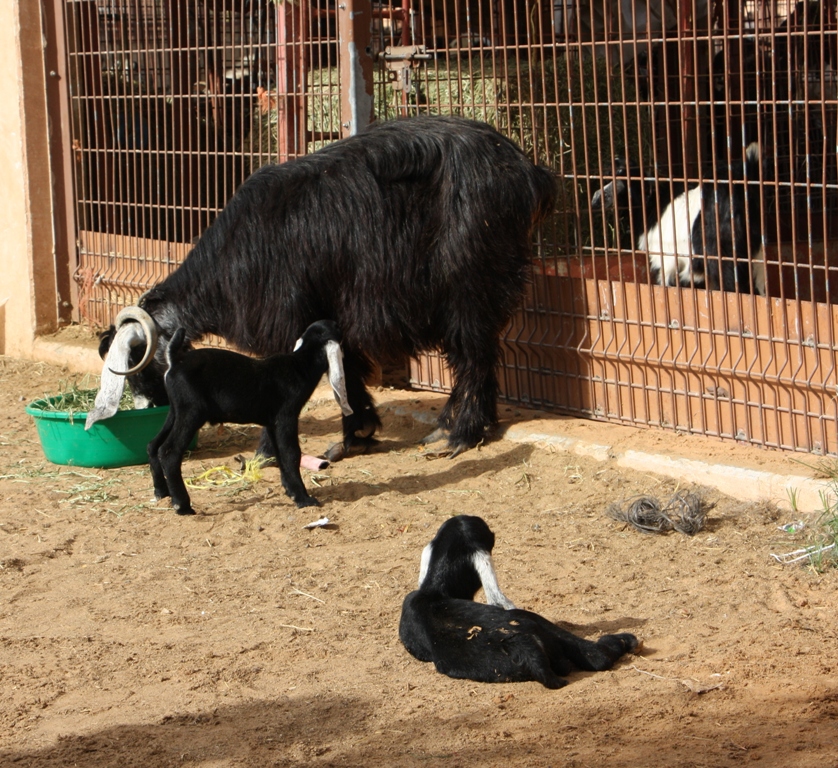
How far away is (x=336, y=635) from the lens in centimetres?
386

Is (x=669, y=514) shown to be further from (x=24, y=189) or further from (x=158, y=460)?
(x=24, y=189)

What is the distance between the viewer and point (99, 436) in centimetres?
606

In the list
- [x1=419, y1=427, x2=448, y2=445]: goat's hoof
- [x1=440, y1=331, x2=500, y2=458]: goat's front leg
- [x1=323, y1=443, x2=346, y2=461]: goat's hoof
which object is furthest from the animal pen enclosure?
[x1=323, y1=443, x2=346, y2=461]: goat's hoof

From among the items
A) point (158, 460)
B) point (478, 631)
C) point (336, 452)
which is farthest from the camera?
point (336, 452)

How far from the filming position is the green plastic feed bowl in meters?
6.02

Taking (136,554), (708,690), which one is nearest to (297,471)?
(136,554)

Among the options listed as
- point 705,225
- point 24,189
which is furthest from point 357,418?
point 24,189

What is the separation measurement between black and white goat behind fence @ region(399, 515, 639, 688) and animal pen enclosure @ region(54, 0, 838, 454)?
86.5 inches

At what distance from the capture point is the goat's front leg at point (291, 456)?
17.0 ft

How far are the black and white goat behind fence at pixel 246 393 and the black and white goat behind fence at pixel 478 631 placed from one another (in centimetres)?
160

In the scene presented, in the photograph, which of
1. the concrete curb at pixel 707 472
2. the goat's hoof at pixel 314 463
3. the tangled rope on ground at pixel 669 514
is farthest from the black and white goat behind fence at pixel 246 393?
the tangled rope on ground at pixel 669 514

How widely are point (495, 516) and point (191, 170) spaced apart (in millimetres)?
3702

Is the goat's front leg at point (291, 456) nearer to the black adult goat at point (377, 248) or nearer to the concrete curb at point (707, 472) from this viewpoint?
the black adult goat at point (377, 248)

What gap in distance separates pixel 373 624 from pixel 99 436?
8.74 ft
